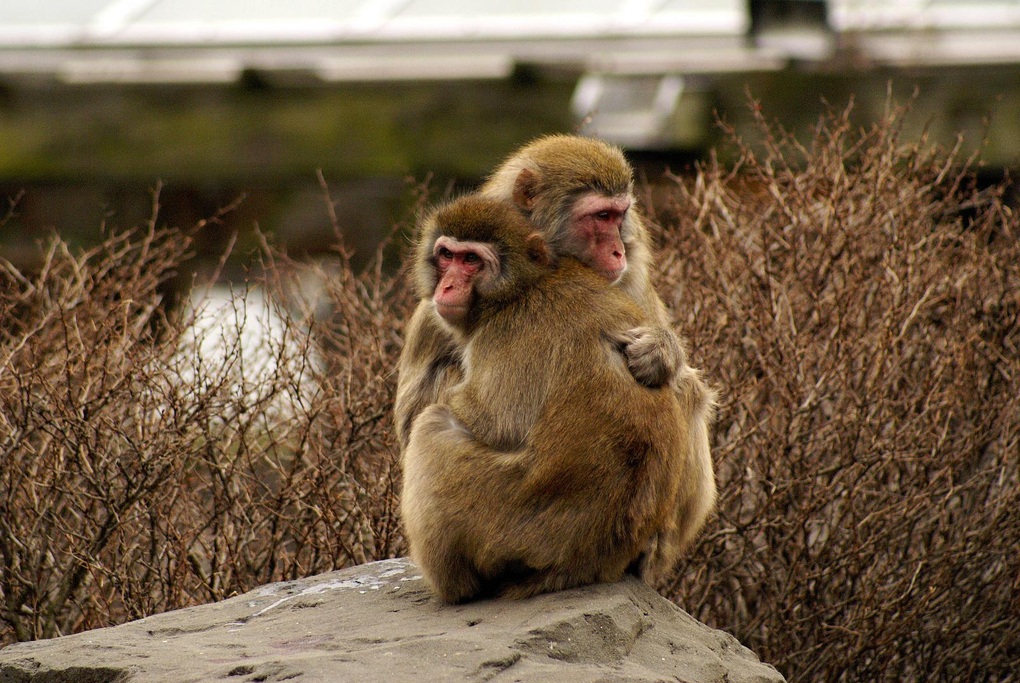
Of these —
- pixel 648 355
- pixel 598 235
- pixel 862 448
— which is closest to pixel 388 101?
pixel 862 448

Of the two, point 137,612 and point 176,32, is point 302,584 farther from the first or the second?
point 176,32

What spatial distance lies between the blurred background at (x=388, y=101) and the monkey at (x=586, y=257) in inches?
277

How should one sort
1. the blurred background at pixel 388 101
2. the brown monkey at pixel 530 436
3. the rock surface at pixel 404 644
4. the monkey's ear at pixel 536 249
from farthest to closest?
the blurred background at pixel 388 101 < the monkey's ear at pixel 536 249 < the brown monkey at pixel 530 436 < the rock surface at pixel 404 644

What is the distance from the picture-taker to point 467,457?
497cm

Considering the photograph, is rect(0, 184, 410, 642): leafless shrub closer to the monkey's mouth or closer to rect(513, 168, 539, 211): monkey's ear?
rect(513, 168, 539, 211): monkey's ear

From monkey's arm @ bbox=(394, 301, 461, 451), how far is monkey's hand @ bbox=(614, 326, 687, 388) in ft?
2.51

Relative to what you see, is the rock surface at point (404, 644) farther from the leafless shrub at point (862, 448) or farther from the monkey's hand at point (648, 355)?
the leafless shrub at point (862, 448)

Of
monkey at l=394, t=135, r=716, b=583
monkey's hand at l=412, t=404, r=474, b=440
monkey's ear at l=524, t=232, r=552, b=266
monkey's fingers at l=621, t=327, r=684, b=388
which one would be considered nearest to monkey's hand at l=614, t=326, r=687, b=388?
monkey's fingers at l=621, t=327, r=684, b=388

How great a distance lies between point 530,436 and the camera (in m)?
4.94

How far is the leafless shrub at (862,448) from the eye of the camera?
22.2 feet

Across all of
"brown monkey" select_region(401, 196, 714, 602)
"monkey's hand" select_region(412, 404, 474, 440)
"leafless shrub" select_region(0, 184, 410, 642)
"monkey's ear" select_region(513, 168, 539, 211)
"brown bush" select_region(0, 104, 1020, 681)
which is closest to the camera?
"brown monkey" select_region(401, 196, 714, 602)

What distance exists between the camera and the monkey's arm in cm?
549

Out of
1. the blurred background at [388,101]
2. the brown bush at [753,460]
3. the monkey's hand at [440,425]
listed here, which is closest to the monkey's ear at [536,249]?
the monkey's hand at [440,425]

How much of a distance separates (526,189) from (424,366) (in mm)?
875
